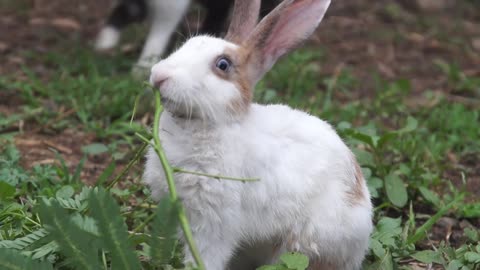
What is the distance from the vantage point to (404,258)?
3047 millimetres

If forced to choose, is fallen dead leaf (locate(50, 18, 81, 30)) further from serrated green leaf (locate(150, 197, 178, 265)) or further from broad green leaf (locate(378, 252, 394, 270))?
serrated green leaf (locate(150, 197, 178, 265))

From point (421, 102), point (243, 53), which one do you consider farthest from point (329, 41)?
point (243, 53)

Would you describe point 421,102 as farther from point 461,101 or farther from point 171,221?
point 171,221

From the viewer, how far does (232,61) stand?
247 centimetres

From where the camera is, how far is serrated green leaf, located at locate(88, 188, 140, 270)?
2166 millimetres

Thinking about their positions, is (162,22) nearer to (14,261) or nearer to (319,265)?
(319,265)

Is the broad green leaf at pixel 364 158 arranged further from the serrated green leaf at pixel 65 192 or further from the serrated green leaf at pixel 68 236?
the serrated green leaf at pixel 68 236

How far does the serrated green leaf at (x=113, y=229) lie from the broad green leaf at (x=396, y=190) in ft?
4.65

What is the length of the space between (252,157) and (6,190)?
1.00 meters

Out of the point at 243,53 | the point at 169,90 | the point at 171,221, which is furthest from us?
the point at 243,53

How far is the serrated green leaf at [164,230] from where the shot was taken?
213cm

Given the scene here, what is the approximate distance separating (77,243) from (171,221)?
28 cm

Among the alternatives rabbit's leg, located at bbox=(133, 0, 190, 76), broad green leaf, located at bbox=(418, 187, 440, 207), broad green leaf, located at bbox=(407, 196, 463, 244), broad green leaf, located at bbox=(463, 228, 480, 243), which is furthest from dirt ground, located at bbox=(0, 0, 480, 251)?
broad green leaf, located at bbox=(463, 228, 480, 243)

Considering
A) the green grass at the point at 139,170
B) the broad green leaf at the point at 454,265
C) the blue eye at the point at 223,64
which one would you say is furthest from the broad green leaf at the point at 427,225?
the blue eye at the point at 223,64
